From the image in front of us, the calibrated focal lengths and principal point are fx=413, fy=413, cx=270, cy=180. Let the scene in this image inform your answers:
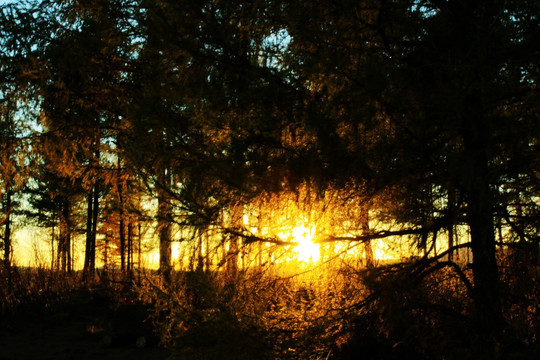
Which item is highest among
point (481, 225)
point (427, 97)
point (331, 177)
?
point (427, 97)

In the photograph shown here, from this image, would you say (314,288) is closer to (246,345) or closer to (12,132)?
(246,345)

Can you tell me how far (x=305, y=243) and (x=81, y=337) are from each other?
6.09 m

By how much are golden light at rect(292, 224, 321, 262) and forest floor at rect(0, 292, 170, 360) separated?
372 centimetres

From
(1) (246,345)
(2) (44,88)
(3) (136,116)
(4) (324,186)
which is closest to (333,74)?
(4) (324,186)

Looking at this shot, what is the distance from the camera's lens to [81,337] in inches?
308

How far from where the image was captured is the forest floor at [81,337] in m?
6.69

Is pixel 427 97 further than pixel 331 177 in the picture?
No

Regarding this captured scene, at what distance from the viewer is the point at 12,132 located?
24.3ft

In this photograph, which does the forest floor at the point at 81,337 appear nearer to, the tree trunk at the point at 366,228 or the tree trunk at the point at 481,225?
the tree trunk at the point at 366,228

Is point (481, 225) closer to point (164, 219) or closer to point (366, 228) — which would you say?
point (366, 228)

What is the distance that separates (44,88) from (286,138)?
558cm

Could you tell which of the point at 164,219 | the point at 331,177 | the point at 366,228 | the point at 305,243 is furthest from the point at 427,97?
the point at 164,219

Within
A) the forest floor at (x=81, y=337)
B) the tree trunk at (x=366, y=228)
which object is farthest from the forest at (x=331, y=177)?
the forest floor at (x=81, y=337)

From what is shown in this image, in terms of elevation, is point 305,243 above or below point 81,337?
above
